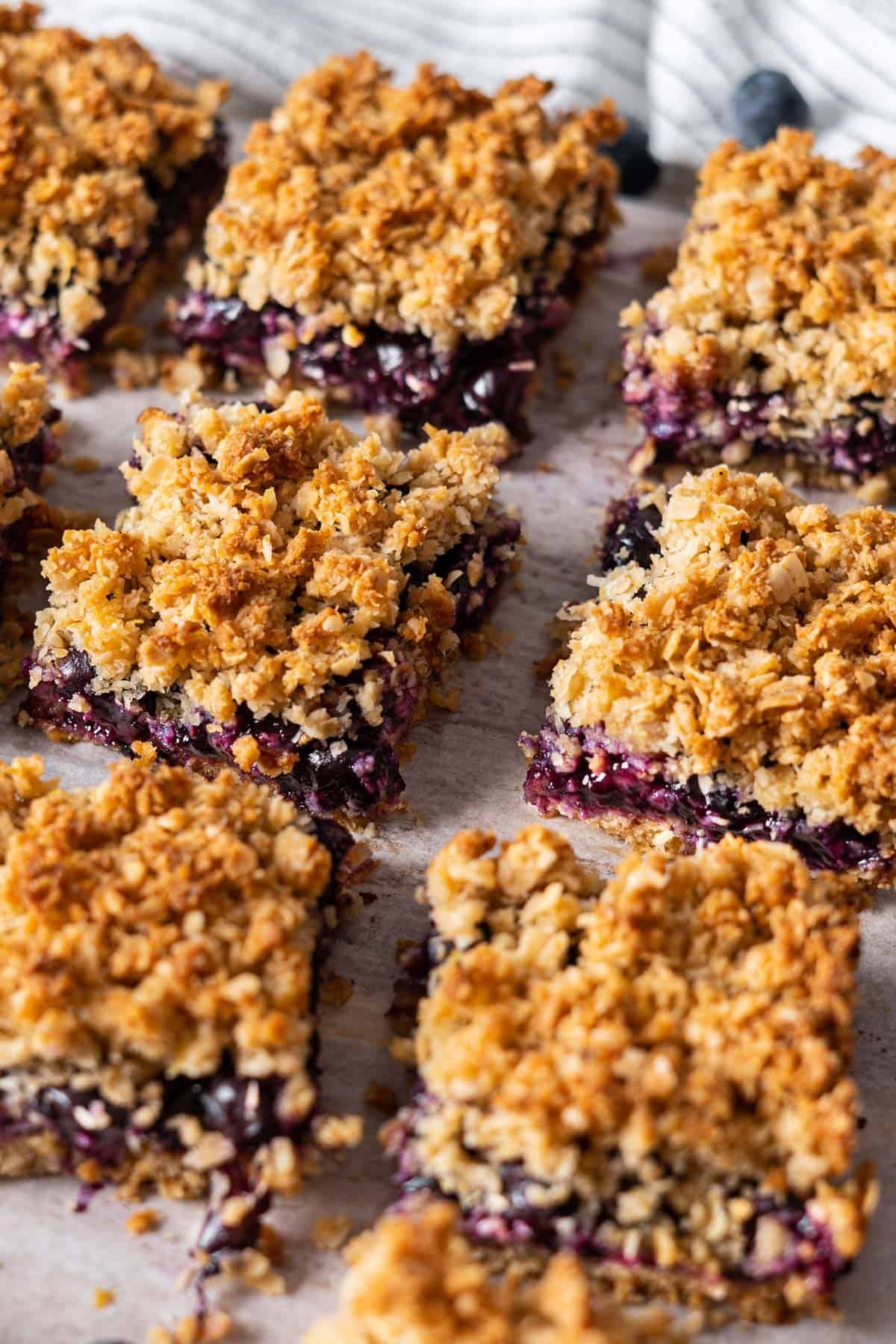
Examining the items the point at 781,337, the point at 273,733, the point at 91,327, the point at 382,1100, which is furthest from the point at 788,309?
Answer: the point at 382,1100

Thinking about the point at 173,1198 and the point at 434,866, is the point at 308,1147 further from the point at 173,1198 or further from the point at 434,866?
the point at 434,866

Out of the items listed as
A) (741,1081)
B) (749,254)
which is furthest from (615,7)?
(741,1081)

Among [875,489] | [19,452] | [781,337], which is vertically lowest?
[19,452]

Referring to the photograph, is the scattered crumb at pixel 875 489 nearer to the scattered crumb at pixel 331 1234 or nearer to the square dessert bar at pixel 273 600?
the square dessert bar at pixel 273 600

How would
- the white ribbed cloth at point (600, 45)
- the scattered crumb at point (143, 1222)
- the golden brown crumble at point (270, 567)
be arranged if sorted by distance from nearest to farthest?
the scattered crumb at point (143, 1222) < the golden brown crumble at point (270, 567) < the white ribbed cloth at point (600, 45)

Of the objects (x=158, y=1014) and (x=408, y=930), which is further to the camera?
(x=408, y=930)

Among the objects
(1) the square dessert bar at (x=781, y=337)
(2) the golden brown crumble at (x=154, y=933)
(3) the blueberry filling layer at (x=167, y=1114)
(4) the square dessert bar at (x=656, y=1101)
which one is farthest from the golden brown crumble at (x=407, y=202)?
(3) the blueberry filling layer at (x=167, y=1114)

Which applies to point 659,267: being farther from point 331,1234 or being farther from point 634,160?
point 331,1234
